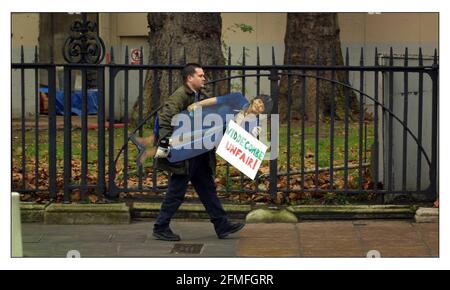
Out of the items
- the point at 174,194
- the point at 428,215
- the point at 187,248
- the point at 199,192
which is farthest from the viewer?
the point at 428,215

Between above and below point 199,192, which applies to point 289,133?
above

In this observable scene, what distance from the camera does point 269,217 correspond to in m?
9.91

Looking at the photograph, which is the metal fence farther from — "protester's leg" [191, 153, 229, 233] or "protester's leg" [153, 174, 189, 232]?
"protester's leg" [153, 174, 189, 232]

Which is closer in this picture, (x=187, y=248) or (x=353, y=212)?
(x=187, y=248)

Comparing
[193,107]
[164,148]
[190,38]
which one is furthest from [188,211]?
[190,38]

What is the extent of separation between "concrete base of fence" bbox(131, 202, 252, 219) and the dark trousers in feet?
3.09

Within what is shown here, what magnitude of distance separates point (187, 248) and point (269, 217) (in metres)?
1.40

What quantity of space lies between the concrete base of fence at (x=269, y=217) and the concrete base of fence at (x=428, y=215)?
4.35 feet

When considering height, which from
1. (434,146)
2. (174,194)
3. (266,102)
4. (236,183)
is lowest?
(236,183)

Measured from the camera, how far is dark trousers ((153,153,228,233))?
8.89 m

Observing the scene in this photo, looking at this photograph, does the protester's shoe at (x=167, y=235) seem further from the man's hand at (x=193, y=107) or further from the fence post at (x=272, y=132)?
the fence post at (x=272, y=132)

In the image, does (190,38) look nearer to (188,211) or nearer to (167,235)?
(188,211)

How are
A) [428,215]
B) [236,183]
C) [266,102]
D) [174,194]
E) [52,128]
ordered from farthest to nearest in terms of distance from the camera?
[236,183] < [52,128] < [428,215] < [266,102] < [174,194]

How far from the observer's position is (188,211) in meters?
10.0
